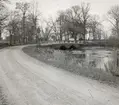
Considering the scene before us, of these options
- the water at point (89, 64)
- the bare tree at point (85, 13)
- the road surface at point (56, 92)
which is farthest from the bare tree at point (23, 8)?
the road surface at point (56, 92)

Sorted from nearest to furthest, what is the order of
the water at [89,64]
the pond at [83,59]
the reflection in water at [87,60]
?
the water at [89,64], the reflection in water at [87,60], the pond at [83,59]

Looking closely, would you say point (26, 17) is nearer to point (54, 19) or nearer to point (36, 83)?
point (54, 19)

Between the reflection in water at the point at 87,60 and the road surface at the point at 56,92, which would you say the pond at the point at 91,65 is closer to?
the reflection in water at the point at 87,60

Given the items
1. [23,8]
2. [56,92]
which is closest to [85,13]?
[23,8]

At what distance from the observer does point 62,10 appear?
2443 inches

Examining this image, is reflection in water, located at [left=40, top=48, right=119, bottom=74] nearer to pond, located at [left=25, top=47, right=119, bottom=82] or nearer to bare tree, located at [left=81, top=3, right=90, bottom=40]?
pond, located at [left=25, top=47, right=119, bottom=82]

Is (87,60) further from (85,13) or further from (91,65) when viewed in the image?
(85,13)

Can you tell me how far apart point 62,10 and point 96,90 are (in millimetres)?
59884

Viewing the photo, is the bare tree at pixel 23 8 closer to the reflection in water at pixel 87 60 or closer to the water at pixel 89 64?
the reflection in water at pixel 87 60

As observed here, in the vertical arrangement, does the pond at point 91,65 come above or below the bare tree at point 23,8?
below

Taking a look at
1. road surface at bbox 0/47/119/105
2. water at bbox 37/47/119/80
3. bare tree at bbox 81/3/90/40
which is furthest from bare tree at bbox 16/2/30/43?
road surface at bbox 0/47/119/105

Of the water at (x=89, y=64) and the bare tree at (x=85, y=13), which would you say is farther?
the bare tree at (x=85, y=13)

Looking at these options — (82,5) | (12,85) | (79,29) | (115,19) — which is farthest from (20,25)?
(12,85)

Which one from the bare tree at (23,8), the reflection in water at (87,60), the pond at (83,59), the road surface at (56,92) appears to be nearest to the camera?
the road surface at (56,92)
